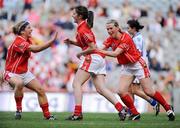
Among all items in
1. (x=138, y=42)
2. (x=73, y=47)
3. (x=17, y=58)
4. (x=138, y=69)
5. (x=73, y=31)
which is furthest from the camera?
(x=73, y=31)

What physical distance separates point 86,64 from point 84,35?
1.89 ft

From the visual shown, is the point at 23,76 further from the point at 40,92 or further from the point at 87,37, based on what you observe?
the point at 87,37

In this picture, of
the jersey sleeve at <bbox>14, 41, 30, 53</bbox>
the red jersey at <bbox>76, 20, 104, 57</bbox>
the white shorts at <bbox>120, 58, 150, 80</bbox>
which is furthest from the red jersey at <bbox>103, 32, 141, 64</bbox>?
the jersey sleeve at <bbox>14, 41, 30, 53</bbox>

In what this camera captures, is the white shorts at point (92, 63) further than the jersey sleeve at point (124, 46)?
Yes

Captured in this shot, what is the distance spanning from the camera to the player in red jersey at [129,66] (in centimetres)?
1268

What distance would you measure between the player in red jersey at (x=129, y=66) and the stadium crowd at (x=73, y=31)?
300 inches

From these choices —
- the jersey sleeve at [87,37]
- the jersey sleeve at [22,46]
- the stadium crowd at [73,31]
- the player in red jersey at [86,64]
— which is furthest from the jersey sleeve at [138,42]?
the stadium crowd at [73,31]

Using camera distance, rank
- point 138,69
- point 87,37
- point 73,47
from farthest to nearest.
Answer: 1. point 73,47
2. point 138,69
3. point 87,37

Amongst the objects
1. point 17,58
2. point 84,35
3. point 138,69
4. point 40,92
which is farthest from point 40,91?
point 138,69

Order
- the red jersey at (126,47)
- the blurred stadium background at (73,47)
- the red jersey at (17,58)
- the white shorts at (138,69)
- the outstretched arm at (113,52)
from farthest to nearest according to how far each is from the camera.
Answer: the blurred stadium background at (73,47)
the white shorts at (138,69)
the red jersey at (126,47)
the red jersey at (17,58)
the outstretched arm at (113,52)

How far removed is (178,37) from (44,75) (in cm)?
533

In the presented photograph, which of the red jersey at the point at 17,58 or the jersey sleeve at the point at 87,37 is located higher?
the jersey sleeve at the point at 87,37

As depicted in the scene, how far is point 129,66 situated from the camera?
13062 mm

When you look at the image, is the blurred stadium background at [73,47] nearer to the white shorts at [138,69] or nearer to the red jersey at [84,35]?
the white shorts at [138,69]
